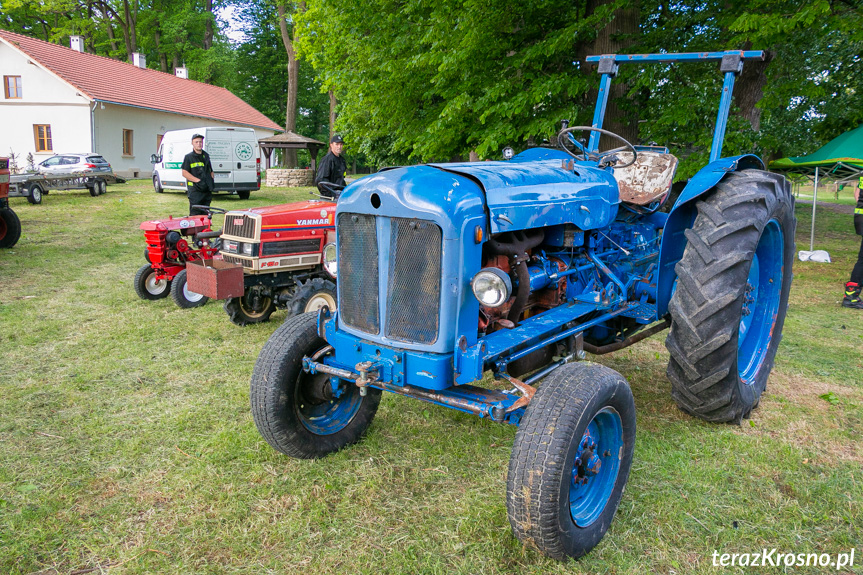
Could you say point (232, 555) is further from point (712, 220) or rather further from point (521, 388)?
point (712, 220)

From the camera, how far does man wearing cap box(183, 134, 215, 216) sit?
8.31 m

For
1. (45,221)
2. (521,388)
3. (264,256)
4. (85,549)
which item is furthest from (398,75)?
(45,221)

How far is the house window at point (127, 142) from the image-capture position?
2553 centimetres

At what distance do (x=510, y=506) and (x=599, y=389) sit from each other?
0.60m

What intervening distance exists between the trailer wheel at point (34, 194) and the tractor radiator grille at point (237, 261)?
12.4 m

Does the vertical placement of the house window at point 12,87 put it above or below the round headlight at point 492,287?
above

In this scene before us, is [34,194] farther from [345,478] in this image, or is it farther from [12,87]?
[345,478]

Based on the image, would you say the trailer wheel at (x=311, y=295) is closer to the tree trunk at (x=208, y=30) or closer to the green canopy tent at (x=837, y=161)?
the green canopy tent at (x=837, y=161)

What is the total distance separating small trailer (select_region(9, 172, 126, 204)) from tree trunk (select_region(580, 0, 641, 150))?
14002 millimetres

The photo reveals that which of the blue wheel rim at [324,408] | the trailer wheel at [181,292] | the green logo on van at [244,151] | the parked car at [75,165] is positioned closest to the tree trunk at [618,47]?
the trailer wheel at [181,292]

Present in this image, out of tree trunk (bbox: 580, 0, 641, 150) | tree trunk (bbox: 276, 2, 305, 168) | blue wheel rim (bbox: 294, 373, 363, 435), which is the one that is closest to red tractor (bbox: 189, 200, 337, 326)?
blue wheel rim (bbox: 294, 373, 363, 435)

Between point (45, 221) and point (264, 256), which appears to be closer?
point (264, 256)

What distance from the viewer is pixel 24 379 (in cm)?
426

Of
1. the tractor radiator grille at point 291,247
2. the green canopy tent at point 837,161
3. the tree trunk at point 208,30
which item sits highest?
the tree trunk at point 208,30
